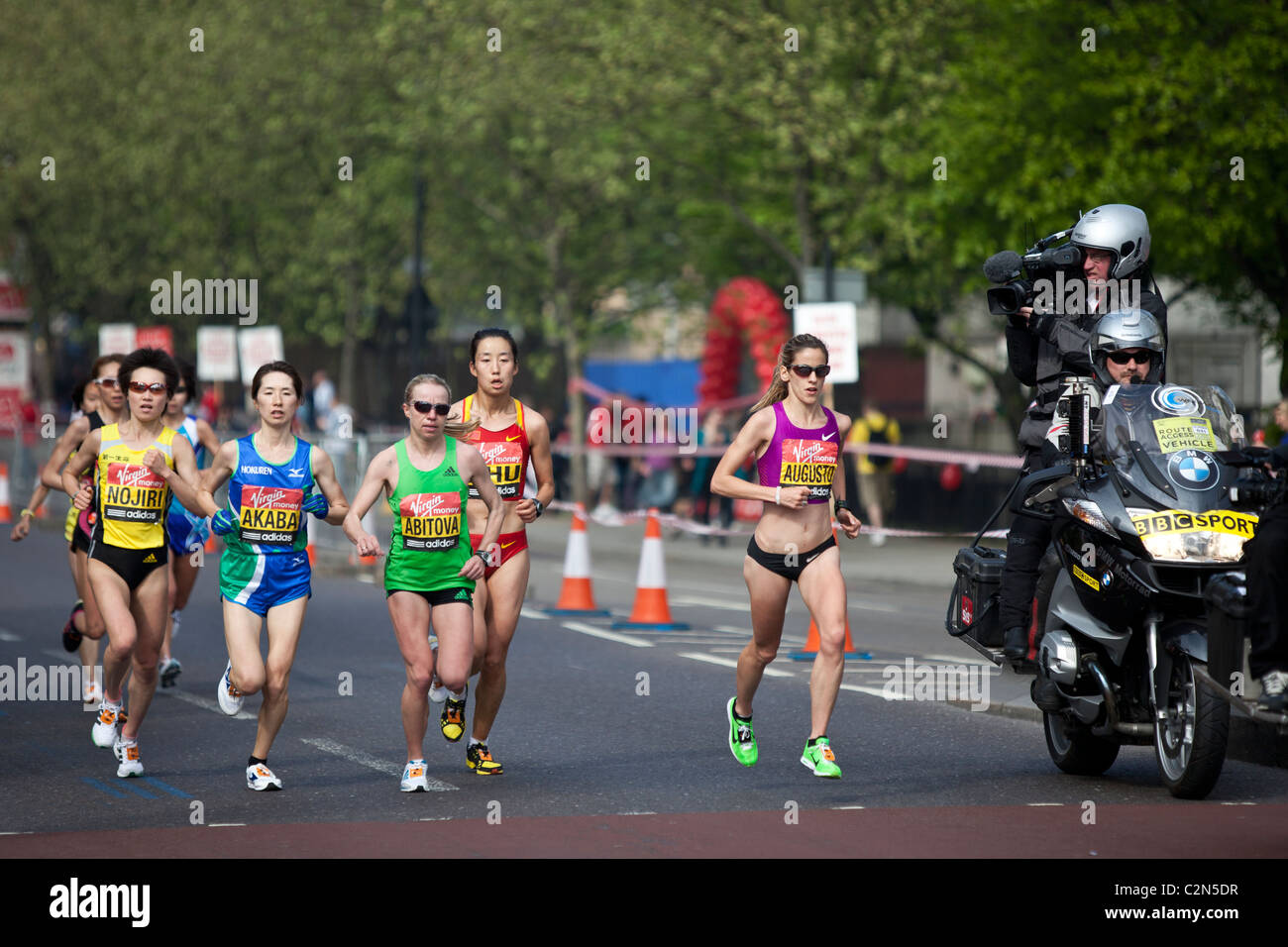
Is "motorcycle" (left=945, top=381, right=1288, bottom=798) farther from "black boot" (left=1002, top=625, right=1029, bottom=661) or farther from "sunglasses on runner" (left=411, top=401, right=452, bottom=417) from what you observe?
"sunglasses on runner" (left=411, top=401, right=452, bottom=417)

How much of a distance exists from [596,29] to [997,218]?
294 inches

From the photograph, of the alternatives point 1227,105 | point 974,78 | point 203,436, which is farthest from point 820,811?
point 974,78

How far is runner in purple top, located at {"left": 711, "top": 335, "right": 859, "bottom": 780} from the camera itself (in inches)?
350

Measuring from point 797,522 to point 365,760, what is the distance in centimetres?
236

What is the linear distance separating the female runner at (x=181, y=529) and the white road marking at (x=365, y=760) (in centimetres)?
165

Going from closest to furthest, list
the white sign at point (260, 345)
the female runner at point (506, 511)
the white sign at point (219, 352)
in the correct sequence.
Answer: the female runner at point (506, 511) → the white sign at point (260, 345) → the white sign at point (219, 352)

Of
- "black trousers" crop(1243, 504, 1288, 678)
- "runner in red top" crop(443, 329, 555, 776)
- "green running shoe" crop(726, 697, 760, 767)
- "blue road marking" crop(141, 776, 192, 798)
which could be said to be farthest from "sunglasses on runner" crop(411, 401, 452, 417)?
"black trousers" crop(1243, 504, 1288, 678)

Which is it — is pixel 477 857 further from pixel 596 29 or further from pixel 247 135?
pixel 247 135

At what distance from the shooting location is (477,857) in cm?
708

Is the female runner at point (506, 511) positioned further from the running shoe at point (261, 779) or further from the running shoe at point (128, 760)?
the running shoe at point (128, 760)

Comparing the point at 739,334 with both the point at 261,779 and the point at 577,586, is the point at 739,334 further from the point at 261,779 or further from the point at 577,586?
the point at 261,779

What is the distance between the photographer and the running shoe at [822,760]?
8.87 meters

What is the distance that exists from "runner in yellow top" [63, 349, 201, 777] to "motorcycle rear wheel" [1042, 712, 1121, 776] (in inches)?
164

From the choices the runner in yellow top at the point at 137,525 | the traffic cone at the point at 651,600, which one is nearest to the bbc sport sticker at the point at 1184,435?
the runner in yellow top at the point at 137,525
